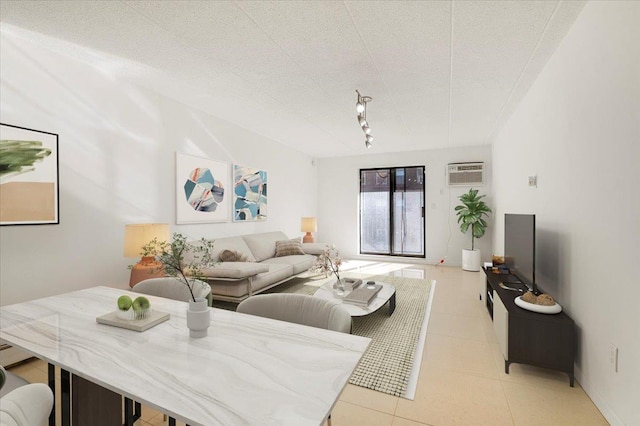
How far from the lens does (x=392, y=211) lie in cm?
738

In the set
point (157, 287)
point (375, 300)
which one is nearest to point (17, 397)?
point (157, 287)

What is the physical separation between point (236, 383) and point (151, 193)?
10.9 feet

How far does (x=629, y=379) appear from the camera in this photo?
1.62m

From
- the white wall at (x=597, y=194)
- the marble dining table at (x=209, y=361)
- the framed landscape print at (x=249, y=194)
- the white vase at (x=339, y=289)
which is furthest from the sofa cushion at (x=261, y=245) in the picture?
the white wall at (x=597, y=194)

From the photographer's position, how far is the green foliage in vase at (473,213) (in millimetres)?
5980

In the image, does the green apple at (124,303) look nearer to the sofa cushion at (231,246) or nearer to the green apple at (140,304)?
the green apple at (140,304)

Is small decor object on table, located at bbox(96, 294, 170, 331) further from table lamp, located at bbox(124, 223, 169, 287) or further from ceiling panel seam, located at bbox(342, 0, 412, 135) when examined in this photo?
ceiling panel seam, located at bbox(342, 0, 412, 135)

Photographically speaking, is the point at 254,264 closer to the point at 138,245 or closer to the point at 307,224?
the point at 138,245

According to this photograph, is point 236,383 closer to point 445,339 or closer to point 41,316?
point 41,316

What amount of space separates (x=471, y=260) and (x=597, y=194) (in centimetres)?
439

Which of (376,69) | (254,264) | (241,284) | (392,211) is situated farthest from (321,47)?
(392,211)

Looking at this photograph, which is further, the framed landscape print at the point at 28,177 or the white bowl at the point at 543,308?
the framed landscape print at the point at 28,177

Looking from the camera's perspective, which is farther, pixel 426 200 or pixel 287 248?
pixel 426 200

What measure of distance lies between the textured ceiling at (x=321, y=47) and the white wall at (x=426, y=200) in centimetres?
259
